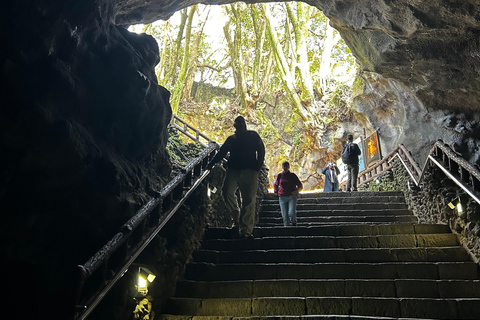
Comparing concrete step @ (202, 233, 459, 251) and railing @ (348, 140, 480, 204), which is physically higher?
railing @ (348, 140, 480, 204)

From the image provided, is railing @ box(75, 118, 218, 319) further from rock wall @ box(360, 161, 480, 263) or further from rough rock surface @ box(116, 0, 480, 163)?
rock wall @ box(360, 161, 480, 263)

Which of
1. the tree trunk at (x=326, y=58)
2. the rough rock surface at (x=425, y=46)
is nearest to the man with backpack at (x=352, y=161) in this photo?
the rough rock surface at (x=425, y=46)

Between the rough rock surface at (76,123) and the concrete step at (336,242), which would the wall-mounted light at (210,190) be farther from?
the rough rock surface at (76,123)

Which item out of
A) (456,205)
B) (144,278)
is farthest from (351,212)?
(144,278)

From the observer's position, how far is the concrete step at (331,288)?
13.4 ft

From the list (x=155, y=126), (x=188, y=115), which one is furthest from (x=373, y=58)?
(x=188, y=115)

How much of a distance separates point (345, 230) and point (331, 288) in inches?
64.8

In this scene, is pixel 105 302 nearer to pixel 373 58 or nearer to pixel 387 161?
pixel 373 58

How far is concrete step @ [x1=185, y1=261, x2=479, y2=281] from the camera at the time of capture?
4.42 m

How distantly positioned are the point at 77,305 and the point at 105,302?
2.70ft

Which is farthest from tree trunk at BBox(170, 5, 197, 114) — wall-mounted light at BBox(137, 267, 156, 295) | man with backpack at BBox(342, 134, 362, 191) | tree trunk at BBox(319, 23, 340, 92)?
wall-mounted light at BBox(137, 267, 156, 295)

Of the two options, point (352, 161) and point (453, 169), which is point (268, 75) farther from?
point (453, 169)

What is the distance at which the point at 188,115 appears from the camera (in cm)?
2302

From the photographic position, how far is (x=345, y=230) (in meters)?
5.78
